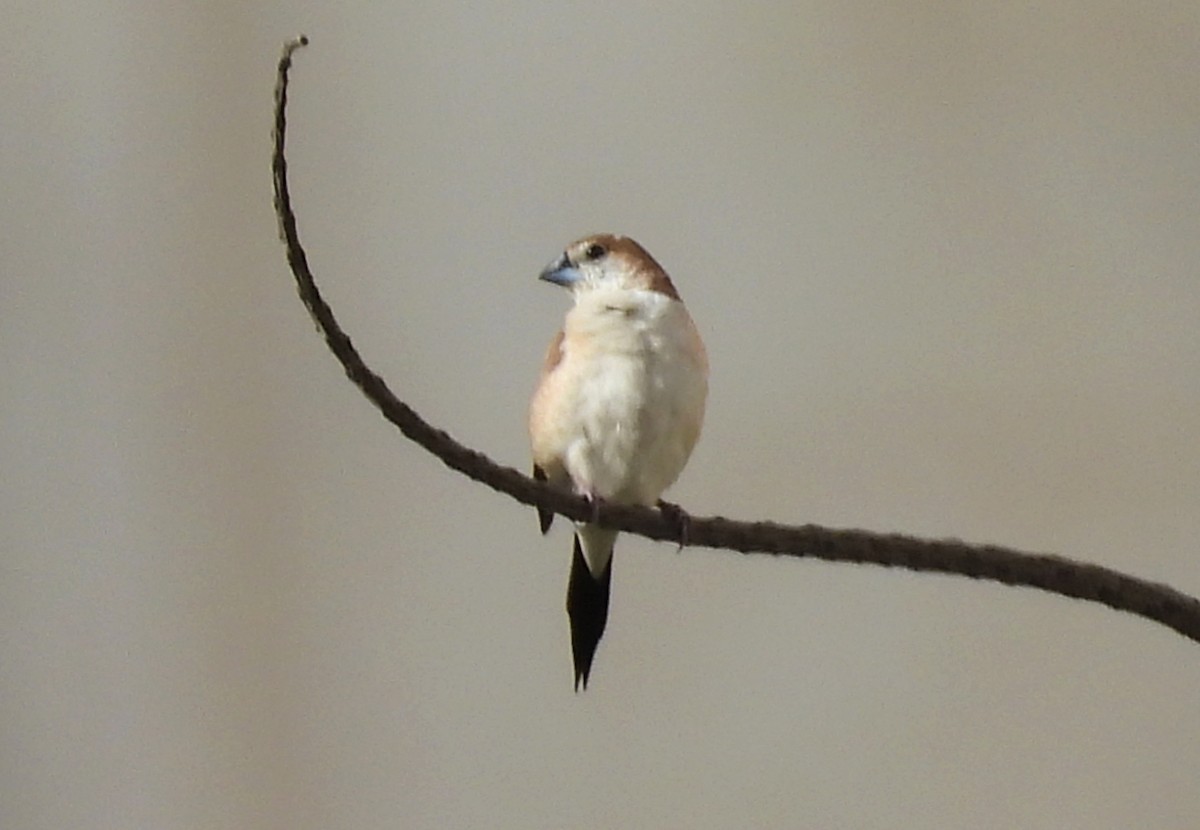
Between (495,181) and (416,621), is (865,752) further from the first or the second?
(495,181)

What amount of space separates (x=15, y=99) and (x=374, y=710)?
30.4 inches

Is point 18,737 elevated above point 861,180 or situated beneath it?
situated beneath

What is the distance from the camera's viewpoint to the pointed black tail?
0.93 meters

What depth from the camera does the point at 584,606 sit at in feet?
3.07

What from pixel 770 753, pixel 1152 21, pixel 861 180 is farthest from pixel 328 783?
pixel 1152 21

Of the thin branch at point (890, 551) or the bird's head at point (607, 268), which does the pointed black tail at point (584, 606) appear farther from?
the thin branch at point (890, 551)

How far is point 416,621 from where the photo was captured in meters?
1.31

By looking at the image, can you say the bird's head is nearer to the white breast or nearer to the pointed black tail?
the white breast

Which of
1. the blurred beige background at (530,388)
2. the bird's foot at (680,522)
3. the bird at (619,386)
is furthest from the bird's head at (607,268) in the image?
the blurred beige background at (530,388)

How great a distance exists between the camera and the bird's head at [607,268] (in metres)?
0.85

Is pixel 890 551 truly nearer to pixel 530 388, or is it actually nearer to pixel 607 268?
pixel 607 268

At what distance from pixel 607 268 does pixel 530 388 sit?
45cm

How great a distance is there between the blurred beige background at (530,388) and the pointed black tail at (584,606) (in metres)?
0.33

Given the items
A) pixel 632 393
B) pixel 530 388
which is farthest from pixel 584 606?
pixel 530 388
